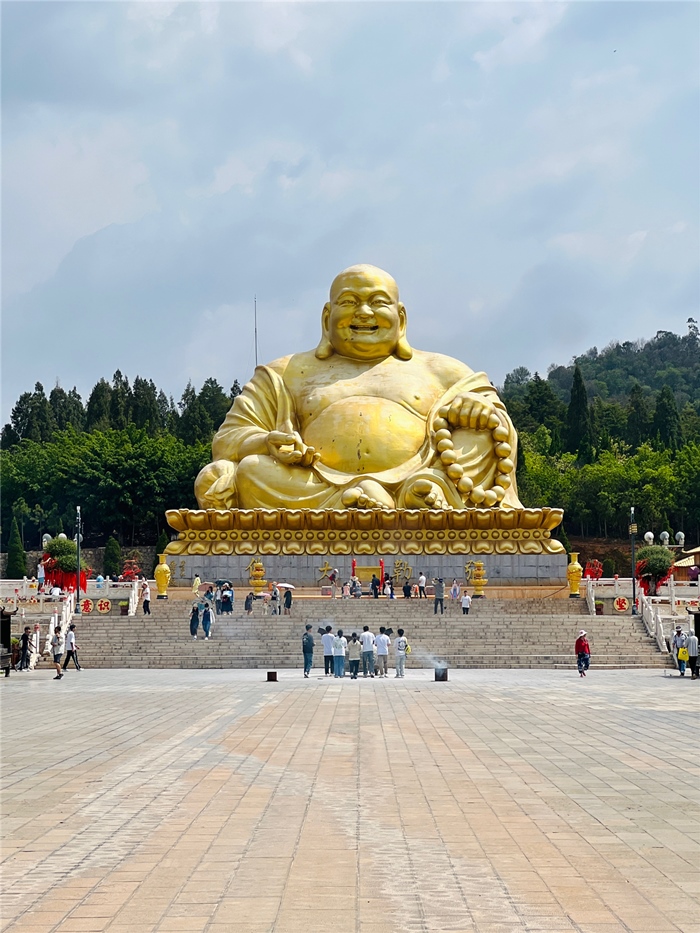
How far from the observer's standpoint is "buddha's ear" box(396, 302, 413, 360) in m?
28.2

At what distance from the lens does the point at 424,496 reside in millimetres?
25453

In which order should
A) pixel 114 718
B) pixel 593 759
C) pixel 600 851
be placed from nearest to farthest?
pixel 600 851
pixel 593 759
pixel 114 718

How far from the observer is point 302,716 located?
10.4 m

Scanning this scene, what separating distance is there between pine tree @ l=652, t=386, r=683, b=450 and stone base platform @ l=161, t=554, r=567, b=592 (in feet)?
107

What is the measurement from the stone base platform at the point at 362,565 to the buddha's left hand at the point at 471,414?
2.88 m

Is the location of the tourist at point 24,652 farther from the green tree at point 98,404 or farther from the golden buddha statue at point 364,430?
the green tree at point 98,404

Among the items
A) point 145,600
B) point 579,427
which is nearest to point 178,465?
point 579,427

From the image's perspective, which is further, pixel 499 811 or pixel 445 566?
pixel 445 566

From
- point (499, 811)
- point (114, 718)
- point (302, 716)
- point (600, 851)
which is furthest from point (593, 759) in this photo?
point (114, 718)

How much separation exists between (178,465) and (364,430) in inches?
840

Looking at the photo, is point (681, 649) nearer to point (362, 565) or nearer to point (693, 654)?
point (693, 654)

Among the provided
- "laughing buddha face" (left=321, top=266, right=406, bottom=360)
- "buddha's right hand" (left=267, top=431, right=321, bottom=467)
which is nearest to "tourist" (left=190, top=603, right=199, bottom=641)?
"buddha's right hand" (left=267, top=431, right=321, bottom=467)

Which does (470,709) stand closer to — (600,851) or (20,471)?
(600,851)

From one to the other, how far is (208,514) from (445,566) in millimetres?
4950
